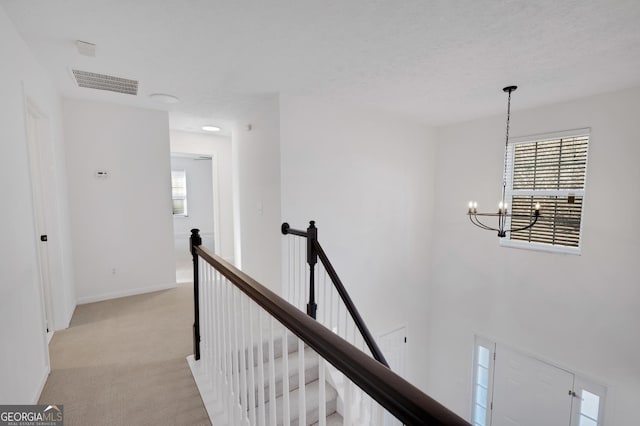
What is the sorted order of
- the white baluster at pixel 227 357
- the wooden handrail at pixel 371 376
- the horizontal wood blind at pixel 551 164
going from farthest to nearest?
the horizontal wood blind at pixel 551 164 < the white baluster at pixel 227 357 < the wooden handrail at pixel 371 376

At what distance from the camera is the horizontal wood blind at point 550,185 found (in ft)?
11.2

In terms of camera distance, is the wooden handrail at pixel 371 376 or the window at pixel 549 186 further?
the window at pixel 549 186

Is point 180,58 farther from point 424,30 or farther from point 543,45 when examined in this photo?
point 543,45

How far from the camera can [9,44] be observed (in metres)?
1.73

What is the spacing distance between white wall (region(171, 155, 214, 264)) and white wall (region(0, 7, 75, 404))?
634 cm

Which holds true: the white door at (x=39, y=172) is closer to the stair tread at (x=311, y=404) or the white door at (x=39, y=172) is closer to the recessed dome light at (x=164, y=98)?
the recessed dome light at (x=164, y=98)

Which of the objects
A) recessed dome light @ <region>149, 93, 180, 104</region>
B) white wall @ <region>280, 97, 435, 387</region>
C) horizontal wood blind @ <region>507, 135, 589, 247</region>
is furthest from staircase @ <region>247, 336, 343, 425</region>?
horizontal wood blind @ <region>507, 135, 589, 247</region>

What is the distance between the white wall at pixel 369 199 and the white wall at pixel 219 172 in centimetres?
253

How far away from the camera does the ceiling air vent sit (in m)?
2.59

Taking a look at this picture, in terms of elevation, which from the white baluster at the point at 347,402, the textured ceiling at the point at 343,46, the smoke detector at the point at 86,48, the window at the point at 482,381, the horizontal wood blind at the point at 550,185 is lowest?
the window at the point at 482,381

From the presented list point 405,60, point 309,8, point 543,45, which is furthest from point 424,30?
point 543,45

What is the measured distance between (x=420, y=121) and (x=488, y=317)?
3005mm

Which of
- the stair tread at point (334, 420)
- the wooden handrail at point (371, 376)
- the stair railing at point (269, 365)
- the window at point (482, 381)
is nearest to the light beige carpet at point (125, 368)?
the stair railing at point (269, 365)

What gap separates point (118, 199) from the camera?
355 cm
